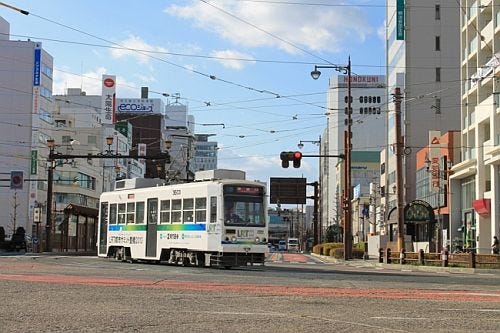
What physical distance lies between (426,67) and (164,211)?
60412 mm

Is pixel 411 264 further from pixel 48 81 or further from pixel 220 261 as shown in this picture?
pixel 48 81

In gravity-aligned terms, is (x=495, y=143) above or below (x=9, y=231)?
above

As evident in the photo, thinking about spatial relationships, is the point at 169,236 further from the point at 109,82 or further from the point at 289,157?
the point at 109,82

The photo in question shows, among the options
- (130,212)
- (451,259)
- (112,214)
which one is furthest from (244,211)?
(451,259)

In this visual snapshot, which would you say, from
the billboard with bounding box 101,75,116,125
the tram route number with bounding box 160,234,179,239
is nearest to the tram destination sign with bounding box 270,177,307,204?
the billboard with bounding box 101,75,116,125

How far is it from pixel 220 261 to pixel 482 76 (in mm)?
27892

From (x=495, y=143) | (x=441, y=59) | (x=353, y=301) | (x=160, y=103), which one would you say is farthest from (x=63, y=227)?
(x=160, y=103)

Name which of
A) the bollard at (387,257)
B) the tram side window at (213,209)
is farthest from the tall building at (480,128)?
the tram side window at (213,209)

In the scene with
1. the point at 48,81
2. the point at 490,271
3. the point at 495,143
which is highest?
the point at 48,81

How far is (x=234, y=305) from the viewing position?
44.4 feet

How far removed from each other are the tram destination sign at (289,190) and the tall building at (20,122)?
28798 mm

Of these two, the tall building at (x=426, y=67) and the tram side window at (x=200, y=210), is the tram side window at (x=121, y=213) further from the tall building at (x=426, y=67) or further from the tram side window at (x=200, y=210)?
the tall building at (x=426, y=67)

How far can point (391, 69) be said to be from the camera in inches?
3489

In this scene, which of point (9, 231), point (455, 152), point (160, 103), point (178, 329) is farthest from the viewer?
point (160, 103)
